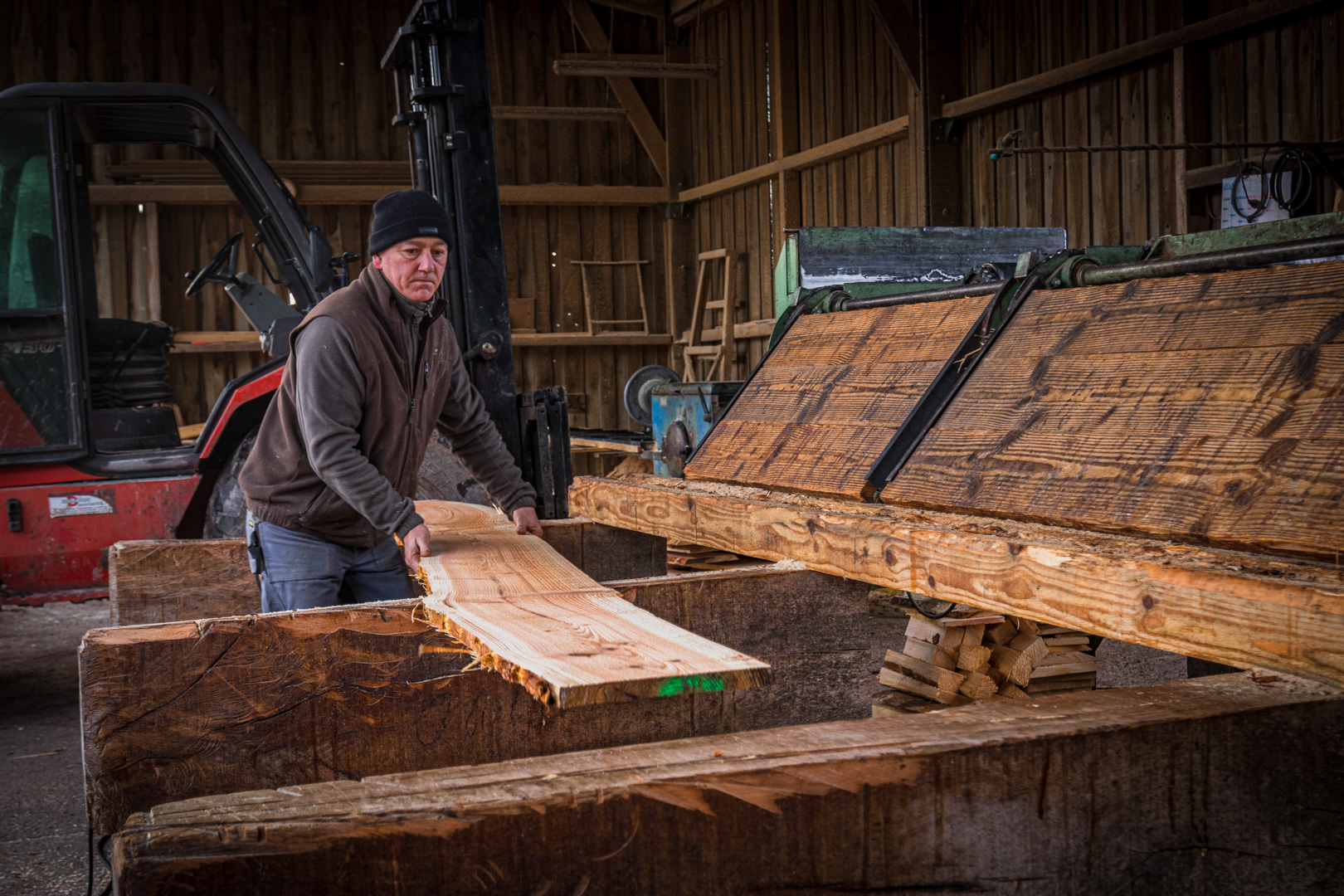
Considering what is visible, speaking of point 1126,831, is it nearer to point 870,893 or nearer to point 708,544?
point 870,893

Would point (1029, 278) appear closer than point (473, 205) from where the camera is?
Yes

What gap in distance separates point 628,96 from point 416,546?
1218 cm

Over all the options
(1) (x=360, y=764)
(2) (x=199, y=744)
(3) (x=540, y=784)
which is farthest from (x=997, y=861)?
(2) (x=199, y=744)

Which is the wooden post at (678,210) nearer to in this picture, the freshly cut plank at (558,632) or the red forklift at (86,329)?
the red forklift at (86,329)

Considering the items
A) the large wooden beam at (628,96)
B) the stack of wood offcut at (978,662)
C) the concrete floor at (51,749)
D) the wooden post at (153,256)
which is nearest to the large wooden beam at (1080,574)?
the concrete floor at (51,749)

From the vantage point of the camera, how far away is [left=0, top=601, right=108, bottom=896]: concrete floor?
3.91 metres

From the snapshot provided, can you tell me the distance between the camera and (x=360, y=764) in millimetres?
2453

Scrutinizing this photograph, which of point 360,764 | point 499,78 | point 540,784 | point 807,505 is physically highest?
point 499,78

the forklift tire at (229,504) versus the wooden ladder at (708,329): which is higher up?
the wooden ladder at (708,329)

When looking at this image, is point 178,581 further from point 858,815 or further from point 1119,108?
point 1119,108

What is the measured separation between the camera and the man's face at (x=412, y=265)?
3309 millimetres

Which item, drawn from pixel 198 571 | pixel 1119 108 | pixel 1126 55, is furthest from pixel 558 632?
pixel 1119 108

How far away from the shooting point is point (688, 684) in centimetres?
171

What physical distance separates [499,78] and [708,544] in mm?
12100
